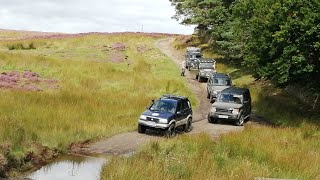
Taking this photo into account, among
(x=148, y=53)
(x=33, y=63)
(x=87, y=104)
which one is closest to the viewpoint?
(x=87, y=104)

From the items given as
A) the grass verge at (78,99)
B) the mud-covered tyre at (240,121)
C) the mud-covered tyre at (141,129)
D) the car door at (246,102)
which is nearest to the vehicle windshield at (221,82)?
the grass verge at (78,99)

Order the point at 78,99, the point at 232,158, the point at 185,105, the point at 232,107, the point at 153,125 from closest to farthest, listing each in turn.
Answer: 1. the point at 232,158
2. the point at 153,125
3. the point at 185,105
4. the point at 232,107
5. the point at 78,99

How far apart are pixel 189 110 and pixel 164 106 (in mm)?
2036

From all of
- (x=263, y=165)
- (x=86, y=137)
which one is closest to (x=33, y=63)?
(x=86, y=137)

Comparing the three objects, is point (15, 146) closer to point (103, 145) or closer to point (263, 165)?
point (103, 145)

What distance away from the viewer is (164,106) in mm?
22516

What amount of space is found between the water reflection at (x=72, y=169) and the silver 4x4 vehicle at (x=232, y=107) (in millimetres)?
11475

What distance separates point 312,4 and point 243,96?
7.25 m

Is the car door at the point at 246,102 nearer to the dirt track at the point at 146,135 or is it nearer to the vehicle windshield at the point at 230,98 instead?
the vehicle windshield at the point at 230,98

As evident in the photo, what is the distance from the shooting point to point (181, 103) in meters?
23.1

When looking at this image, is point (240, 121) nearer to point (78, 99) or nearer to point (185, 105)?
point (185, 105)

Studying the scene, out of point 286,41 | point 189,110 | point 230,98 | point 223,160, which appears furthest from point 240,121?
point 223,160

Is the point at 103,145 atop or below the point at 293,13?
below

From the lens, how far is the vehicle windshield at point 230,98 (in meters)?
27.5
